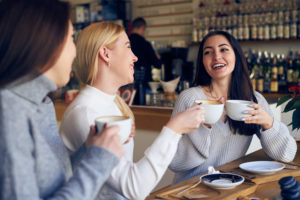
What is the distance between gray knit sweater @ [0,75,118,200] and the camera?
0.91 meters

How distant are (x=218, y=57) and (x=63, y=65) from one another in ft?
4.02

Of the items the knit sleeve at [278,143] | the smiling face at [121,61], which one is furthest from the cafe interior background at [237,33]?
the smiling face at [121,61]

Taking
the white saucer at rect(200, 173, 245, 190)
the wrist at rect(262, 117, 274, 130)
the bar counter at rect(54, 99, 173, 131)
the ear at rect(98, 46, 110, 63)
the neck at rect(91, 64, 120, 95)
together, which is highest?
the ear at rect(98, 46, 110, 63)

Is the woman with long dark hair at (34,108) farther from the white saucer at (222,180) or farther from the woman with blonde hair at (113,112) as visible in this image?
the white saucer at (222,180)

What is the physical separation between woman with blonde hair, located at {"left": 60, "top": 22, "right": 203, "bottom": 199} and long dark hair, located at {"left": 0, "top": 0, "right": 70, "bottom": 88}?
41 cm

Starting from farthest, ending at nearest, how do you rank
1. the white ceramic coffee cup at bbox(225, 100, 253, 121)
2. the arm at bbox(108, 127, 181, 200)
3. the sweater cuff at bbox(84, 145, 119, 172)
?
the white ceramic coffee cup at bbox(225, 100, 253, 121) < the arm at bbox(108, 127, 181, 200) < the sweater cuff at bbox(84, 145, 119, 172)

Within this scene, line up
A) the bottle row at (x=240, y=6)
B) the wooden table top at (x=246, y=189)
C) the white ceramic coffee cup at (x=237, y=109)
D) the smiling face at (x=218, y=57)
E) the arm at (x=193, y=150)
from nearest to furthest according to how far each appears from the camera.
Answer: the wooden table top at (x=246, y=189)
the white ceramic coffee cup at (x=237, y=109)
the arm at (x=193, y=150)
the smiling face at (x=218, y=57)
the bottle row at (x=240, y=6)

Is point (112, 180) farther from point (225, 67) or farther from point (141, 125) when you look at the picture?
point (141, 125)

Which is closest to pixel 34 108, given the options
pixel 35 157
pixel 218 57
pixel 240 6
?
pixel 35 157

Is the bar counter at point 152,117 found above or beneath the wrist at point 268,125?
beneath

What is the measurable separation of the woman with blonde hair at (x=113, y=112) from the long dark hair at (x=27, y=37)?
41cm

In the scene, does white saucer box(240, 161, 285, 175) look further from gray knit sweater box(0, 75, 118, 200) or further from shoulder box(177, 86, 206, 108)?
gray knit sweater box(0, 75, 118, 200)

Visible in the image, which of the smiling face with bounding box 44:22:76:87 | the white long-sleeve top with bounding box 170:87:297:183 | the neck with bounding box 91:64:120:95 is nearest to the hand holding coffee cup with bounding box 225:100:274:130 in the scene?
the white long-sleeve top with bounding box 170:87:297:183

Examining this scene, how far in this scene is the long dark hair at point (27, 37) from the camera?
959 millimetres
